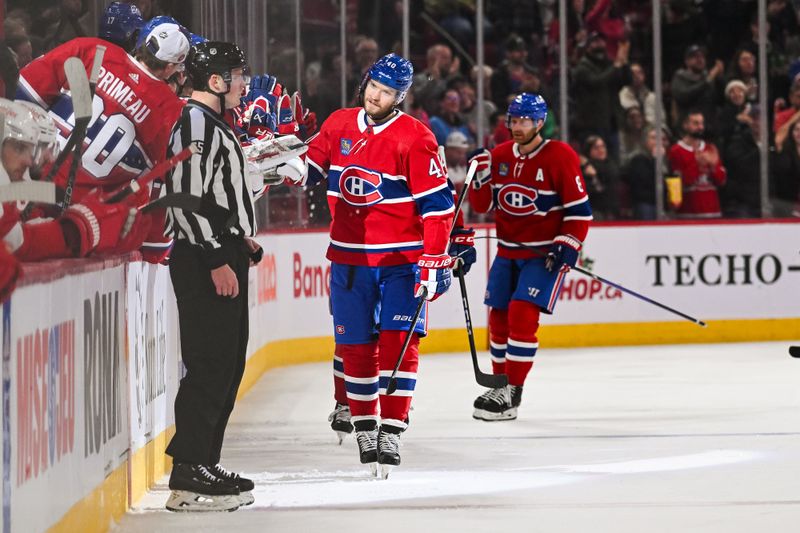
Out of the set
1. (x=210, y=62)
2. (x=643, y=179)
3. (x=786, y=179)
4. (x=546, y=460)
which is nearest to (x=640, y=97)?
(x=643, y=179)

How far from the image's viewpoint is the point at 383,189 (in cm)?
566

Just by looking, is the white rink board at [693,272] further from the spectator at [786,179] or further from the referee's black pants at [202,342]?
the referee's black pants at [202,342]

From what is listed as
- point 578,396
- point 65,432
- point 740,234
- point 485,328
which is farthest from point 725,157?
point 65,432

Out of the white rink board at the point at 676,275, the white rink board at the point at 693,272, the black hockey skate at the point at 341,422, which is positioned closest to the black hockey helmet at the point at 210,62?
the black hockey skate at the point at 341,422

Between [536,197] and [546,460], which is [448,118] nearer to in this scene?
[536,197]

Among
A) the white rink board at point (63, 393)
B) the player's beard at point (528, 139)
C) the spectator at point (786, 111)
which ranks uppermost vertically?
the spectator at point (786, 111)

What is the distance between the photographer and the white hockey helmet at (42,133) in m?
3.85

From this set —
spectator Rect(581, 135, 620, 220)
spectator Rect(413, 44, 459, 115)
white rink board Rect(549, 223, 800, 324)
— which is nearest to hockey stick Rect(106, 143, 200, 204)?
white rink board Rect(549, 223, 800, 324)

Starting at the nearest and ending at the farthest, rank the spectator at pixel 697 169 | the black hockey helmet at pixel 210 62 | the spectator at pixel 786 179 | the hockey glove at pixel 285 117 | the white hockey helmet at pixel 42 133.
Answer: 1. the white hockey helmet at pixel 42 133
2. the black hockey helmet at pixel 210 62
3. the hockey glove at pixel 285 117
4. the spectator at pixel 697 169
5. the spectator at pixel 786 179

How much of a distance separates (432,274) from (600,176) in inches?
268

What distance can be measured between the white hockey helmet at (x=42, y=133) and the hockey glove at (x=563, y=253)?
3.71 m

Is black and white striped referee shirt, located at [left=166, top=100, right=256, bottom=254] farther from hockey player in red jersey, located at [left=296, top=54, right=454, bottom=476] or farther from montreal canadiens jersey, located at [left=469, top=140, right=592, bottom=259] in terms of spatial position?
montreal canadiens jersey, located at [left=469, top=140, right=592, bottom=259]

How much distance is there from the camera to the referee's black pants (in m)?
4.88

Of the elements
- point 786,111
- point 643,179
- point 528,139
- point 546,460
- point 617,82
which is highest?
point 617,82
